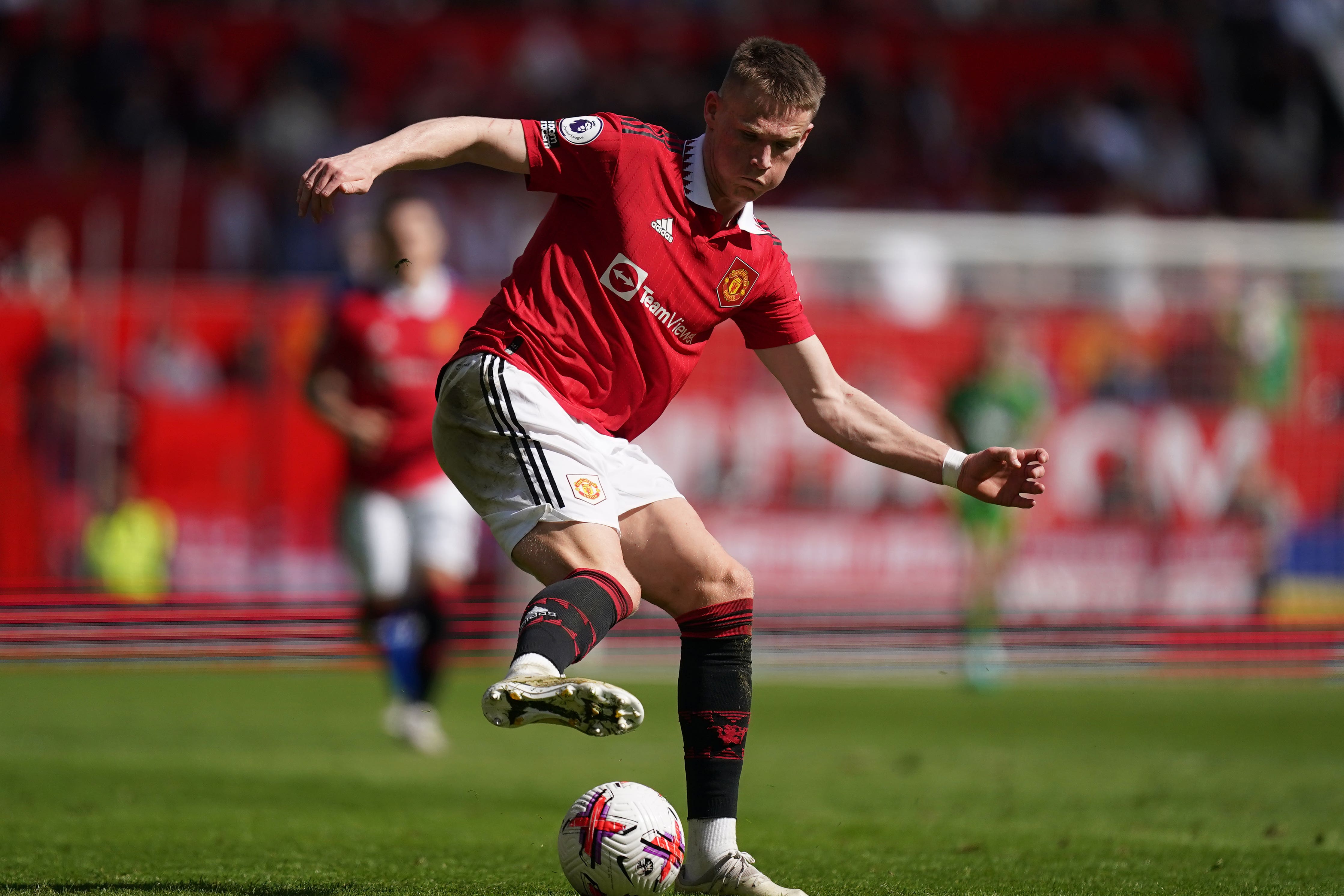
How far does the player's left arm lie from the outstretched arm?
3.62 feet

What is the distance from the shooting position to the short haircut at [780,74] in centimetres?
462

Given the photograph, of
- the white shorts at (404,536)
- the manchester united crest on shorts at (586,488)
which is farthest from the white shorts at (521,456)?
the white shorts at (404,536)

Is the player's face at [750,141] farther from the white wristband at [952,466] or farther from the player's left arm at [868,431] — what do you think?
the white wristband at [952,466]

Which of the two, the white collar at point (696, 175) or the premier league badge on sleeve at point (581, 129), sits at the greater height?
the premier league badge on sleeve at point (581, 129)

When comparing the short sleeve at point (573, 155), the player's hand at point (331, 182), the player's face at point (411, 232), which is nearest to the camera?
the player's hand at point (331, 182)

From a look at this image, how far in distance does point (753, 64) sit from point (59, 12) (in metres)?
15.4

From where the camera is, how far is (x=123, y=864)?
203 inches

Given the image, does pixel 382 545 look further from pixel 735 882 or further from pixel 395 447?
pixel 735 882

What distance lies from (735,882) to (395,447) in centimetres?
496

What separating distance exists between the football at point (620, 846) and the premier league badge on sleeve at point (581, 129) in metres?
1.81

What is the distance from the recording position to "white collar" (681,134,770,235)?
4.84m

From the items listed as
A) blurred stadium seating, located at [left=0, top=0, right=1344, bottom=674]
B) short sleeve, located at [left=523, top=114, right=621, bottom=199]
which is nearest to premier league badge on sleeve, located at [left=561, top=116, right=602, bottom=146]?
short sleeve, located at [left=523, top=114, right=621, bottom=199]

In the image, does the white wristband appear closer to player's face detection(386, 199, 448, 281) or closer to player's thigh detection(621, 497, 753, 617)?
player's thigh detection(621, 497, 753, 617)

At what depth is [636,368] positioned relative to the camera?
4859 mm
